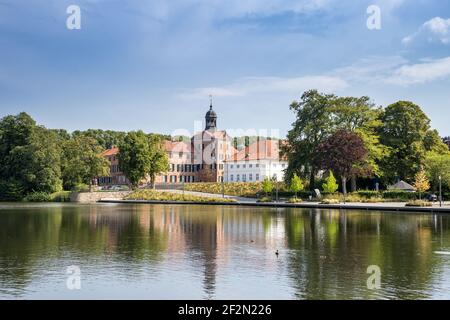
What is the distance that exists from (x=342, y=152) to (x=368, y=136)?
321 inches

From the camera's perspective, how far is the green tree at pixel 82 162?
87875 millimetres

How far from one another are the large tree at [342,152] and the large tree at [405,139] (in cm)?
694

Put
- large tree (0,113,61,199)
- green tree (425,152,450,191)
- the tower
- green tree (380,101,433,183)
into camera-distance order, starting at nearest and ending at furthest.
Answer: green tree (425,152,450,191) → green tree (380,101,433,183) → large tree (0,113,61,199) → the tower

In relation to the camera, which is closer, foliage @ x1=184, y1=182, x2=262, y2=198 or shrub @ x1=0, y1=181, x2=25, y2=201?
foliage @ x1=184, y1=182, x2=262, y2=198

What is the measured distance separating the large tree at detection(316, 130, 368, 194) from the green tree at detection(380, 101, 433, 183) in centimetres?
691

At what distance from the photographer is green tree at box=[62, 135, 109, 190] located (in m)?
87.9

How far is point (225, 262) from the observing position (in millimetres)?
17891

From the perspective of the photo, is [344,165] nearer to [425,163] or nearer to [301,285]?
[425,163]

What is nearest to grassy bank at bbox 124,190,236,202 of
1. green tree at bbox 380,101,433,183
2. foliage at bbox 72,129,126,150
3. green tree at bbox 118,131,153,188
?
green tree at bbox 118,131,153,188

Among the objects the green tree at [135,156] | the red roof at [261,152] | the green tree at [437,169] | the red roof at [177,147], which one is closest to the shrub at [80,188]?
the green tree at [135,156]

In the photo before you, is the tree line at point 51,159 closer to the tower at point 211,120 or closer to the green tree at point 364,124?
the tower at point 211,120

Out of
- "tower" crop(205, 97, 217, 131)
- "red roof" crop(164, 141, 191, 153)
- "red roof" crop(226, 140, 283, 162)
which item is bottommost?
"red roof" crop(226, 140, 283, 162)

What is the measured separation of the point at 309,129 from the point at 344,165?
839 centimetres

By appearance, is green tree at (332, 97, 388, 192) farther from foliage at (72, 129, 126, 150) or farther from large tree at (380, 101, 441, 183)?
foliage at (72, 129, 126, 150)
